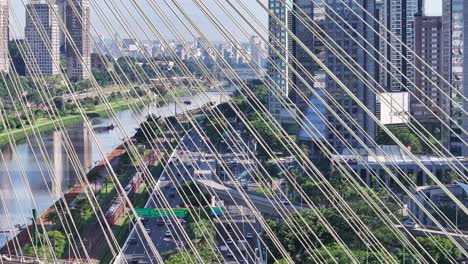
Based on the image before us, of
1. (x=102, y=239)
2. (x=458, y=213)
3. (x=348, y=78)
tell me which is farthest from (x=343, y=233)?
(x=348, y=78)

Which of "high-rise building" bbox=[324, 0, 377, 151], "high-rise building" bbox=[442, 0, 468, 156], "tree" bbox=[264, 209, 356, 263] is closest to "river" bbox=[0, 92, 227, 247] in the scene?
"tree" bbox=[264, 209, 356, 263]

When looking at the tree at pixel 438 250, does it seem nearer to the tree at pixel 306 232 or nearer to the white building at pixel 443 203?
the tree at pixel 306 232

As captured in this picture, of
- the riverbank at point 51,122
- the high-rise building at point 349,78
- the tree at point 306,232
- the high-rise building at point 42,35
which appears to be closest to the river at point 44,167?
the riverbank at point 51,122

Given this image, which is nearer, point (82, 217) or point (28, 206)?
point (82, 217)

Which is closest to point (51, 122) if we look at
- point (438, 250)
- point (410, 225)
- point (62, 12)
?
point (62, 12)

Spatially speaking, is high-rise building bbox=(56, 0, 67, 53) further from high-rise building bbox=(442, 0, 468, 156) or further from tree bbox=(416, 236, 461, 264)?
high-rise building bbox=(442, 0, 468, 156)

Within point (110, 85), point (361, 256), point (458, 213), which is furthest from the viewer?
point (110, 85)

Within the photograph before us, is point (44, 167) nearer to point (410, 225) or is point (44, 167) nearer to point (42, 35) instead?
point (410, 225)

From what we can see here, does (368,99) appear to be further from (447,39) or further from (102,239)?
(102,239)

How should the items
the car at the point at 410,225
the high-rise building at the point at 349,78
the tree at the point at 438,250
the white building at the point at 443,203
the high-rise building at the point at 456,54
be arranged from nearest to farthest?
the tree at the point at 438,250 < the car at the point at 410,225 < the white building at the point at 443,203 < the high-rise building at the point at 456,54 < the high-rise building at the point at 349,78
